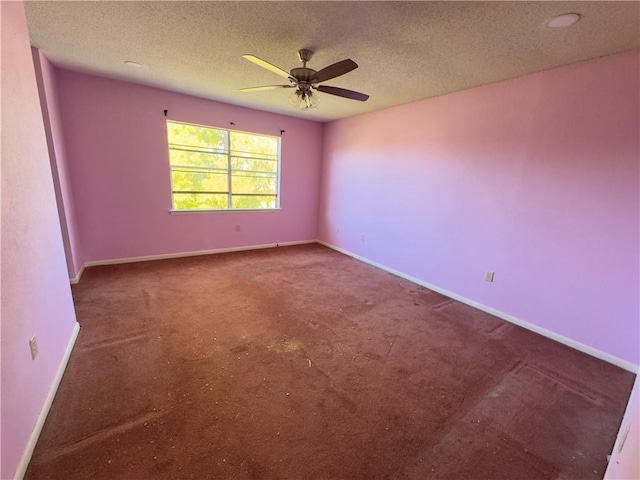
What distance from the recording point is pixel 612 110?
2199mm

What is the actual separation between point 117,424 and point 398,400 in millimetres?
1628

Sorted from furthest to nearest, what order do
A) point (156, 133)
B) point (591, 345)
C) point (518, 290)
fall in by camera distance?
point (156, 133), point (518, 290), point (591, 345)

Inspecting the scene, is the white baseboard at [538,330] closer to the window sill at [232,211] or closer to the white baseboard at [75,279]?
the window sill at [232,211]

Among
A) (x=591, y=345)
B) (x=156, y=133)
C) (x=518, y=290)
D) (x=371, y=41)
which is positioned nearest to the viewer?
(x=371, y=41)

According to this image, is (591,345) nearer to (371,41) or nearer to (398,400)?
(398,400)

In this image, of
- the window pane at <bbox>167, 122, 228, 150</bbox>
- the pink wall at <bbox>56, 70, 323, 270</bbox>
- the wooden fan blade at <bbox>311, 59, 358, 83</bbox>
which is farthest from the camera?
the window pane at <bbox>167, 122, 228, 150</bbox>

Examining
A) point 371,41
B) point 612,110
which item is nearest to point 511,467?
point 612,110

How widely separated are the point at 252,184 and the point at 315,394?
3.86m

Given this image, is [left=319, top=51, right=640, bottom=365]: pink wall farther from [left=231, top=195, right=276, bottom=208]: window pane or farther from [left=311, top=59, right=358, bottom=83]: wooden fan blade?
[left=231, top=195, right=276, bottom=208]: window pane

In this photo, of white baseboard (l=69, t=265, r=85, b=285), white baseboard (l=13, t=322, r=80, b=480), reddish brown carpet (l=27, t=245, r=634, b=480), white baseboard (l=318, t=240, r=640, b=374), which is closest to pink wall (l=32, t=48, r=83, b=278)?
white baseboard (l=69, t=265, r=85, b=285)

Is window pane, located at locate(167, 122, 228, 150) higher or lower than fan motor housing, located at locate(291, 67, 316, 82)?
lower

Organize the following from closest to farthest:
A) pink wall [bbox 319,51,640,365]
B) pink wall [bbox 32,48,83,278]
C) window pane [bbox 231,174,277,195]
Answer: pink wall [bbox 319,51,640,365] < pink wall [bbox 32,48,83,278] < window pane [bbox 231,174,277,195]

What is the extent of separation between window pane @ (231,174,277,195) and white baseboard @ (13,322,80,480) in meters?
3.09

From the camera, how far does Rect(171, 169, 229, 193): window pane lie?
4188mm
